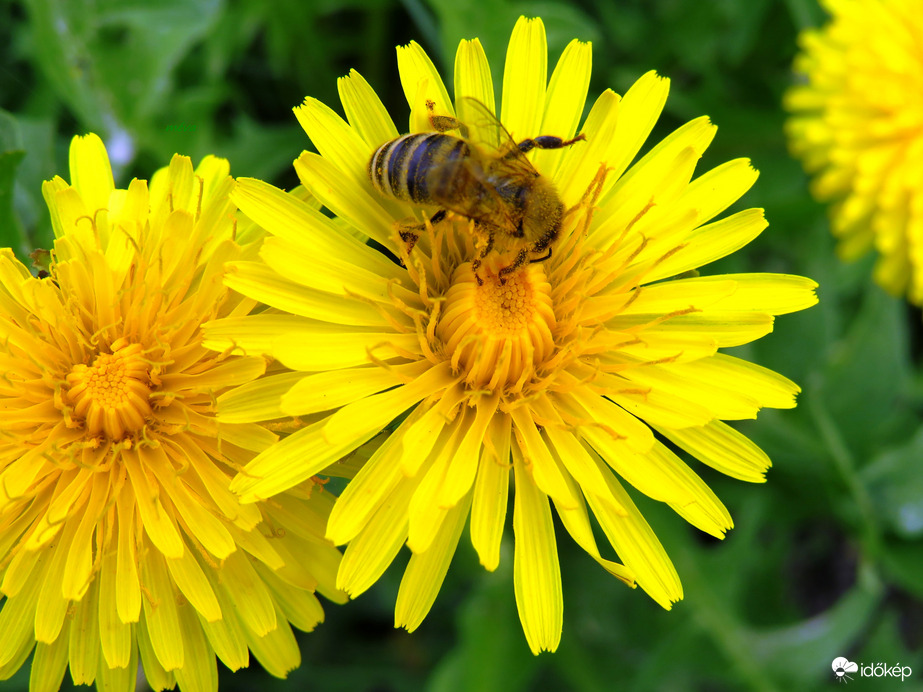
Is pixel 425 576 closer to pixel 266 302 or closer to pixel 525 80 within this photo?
pixel 266 302

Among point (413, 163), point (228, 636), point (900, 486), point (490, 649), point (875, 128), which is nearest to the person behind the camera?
point (413, 163)

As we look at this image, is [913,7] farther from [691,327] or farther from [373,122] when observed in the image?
[373,122]

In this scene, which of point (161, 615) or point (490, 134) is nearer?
point (161, 615)

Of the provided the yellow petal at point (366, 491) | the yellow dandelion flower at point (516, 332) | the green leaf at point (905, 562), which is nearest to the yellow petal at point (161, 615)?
the yellow dandelion flower at point (516, 332)

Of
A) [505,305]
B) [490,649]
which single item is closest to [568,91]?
[505,305]

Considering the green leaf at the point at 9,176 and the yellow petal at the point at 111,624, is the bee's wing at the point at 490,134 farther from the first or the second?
the yellow petal at the point at 111,624
